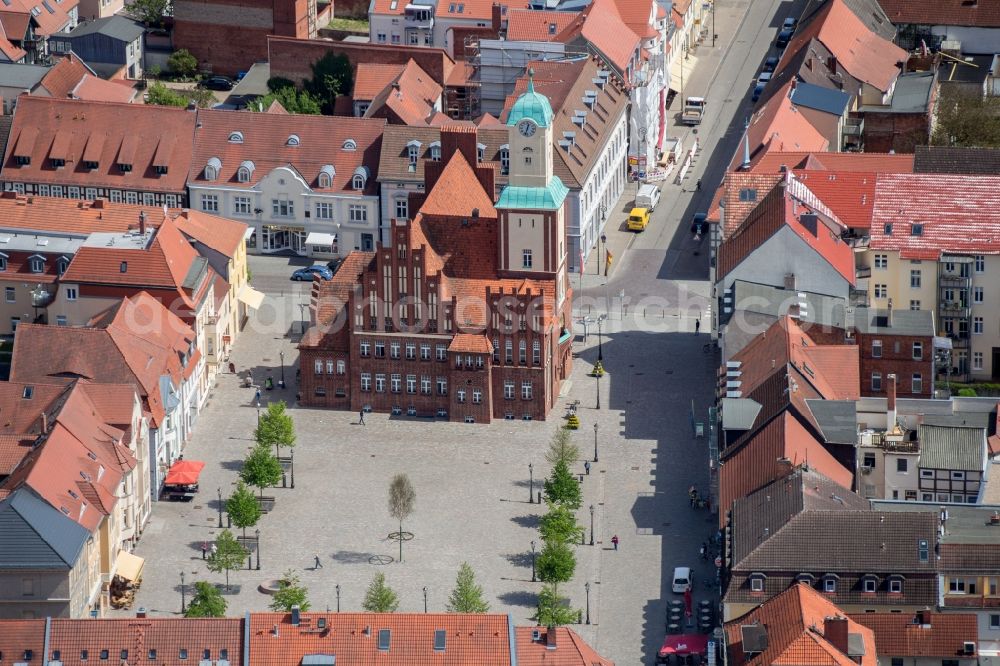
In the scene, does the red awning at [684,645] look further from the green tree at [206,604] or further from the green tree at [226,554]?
the green tree at [226,554]

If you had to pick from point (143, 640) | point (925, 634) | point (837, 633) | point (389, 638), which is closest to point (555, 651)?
point (389, 638)

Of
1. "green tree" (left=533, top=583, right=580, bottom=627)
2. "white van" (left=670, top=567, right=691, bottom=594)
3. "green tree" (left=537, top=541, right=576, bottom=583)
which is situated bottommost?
"green tree" (left=533, top=583, right=580, bottom=627)

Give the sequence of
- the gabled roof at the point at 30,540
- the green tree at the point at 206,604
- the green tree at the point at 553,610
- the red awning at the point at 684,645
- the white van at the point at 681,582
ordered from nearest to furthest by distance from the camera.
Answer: the red awning at the point at 684,645 → the gabled roof at the point at 30,540 → the green tree at the point at 206,604 → the green tree at the point at 553,610 → the white van at the point at 681,582

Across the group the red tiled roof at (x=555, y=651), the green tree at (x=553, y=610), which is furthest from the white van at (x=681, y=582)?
the red tiled roof at (x=555, y=651)

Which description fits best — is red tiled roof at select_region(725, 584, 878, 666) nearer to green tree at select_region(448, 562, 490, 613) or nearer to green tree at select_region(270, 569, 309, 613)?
green tree at select_region(448, 562, 490, 613)

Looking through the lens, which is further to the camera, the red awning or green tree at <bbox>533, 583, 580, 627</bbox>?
green tree at <bbox>533, 583, 580, 627</bbox>

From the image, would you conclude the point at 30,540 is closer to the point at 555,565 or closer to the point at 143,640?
the point at 143,640

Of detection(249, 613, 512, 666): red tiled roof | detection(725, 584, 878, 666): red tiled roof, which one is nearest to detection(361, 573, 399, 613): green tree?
detection(249, 613, 512, 666): red tiled roof
